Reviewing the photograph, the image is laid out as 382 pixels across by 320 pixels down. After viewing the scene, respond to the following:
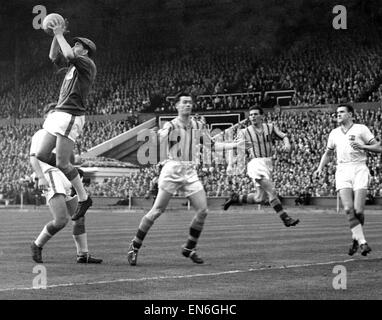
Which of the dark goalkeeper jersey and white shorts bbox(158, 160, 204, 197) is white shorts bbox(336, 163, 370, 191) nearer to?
white shorts bbox(158, 160, 204, 197)

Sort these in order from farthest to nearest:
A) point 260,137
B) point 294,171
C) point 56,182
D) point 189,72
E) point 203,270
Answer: point 189,72 → point 294,171 → point 260,137 → point 56,182 → point 203,270

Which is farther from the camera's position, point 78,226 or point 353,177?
point 353,177

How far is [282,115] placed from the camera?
46469 mm

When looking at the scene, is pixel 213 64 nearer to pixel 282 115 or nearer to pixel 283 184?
pixel 282 115

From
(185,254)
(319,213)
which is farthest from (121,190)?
(185,254)

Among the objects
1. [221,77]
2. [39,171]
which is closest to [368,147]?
[39,171]

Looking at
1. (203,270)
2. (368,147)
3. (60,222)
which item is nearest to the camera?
(203,270)

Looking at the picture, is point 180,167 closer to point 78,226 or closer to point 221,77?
point 78,226

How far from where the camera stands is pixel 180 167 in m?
12.0

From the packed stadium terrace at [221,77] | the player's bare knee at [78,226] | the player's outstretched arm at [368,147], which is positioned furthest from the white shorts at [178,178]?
the packed stadium terrace at [221,77]

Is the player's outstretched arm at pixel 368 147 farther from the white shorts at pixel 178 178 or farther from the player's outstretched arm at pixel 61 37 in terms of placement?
the player's outstretched arm at pixel 61 37

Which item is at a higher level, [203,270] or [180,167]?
[180,167]

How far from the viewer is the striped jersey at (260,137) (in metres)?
18.0

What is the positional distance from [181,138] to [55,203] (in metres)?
1.87
